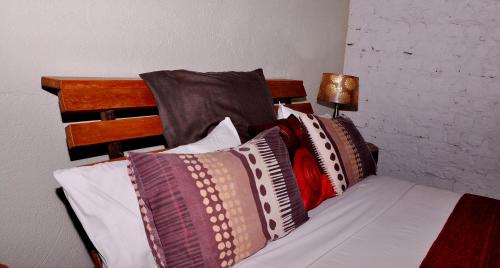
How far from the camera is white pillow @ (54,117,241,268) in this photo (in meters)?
0.91

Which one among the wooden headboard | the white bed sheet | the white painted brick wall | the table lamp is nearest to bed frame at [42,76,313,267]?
the wooden headboard

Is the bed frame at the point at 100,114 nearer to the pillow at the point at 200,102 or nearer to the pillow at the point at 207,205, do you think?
the pillow at the point at 200,102

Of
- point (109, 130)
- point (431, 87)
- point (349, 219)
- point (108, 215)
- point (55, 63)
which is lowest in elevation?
point (349, 219)

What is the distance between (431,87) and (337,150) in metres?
1.52

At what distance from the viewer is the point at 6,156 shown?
1116mm

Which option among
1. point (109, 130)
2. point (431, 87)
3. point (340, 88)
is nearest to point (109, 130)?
point (109, 130)

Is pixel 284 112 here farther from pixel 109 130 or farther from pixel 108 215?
pixel 108 215

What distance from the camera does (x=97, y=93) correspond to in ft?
3.74

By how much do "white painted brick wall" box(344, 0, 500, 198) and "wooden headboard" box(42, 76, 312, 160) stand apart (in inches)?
80.8

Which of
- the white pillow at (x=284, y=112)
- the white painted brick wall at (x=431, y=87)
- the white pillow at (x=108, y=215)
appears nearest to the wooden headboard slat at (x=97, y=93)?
the white pillow at (x=108, y=215)

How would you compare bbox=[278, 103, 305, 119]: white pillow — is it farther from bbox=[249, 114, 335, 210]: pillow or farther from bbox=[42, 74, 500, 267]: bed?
bbox=[42, 74, 500, 267]: bed

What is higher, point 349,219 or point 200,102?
point 200,102

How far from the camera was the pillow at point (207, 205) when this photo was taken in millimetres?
828

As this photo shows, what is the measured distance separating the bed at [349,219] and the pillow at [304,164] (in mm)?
59
